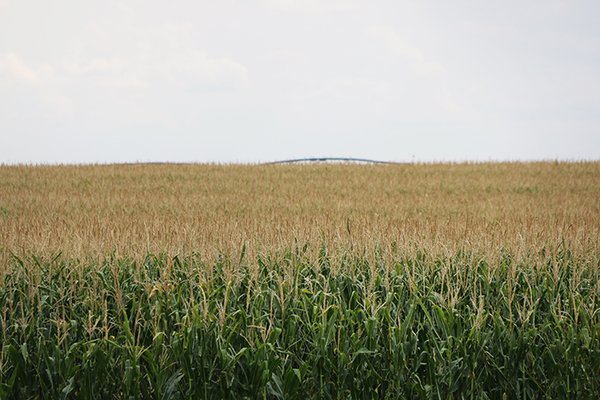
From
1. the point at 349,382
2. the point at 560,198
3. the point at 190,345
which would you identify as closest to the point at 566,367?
the point at 349,382

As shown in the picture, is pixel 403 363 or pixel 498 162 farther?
pixel 498 162

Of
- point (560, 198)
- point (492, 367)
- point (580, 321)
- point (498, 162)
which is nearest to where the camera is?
point (492, 367)

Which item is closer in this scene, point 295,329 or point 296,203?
point 295,329

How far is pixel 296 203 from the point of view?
54.9ft

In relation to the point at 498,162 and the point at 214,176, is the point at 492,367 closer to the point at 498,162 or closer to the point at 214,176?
the point at 214,176

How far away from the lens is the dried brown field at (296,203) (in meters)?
10.9

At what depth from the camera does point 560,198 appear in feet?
62.1

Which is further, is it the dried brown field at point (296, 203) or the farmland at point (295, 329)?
the dried brown field at point (296, 203)

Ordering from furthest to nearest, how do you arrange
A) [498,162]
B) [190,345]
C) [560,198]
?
[498,162], [560,198], [190,345]

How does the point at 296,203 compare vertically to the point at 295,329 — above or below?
below

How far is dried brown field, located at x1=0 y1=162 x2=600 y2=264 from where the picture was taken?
35.9 ft

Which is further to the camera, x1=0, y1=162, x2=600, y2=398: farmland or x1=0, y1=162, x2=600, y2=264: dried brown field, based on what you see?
x1=0, y1=162, x2=600, y2=264: dried brown field

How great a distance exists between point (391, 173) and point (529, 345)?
1970cm

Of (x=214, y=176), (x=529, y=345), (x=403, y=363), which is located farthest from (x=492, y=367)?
(x=214, y=176)
